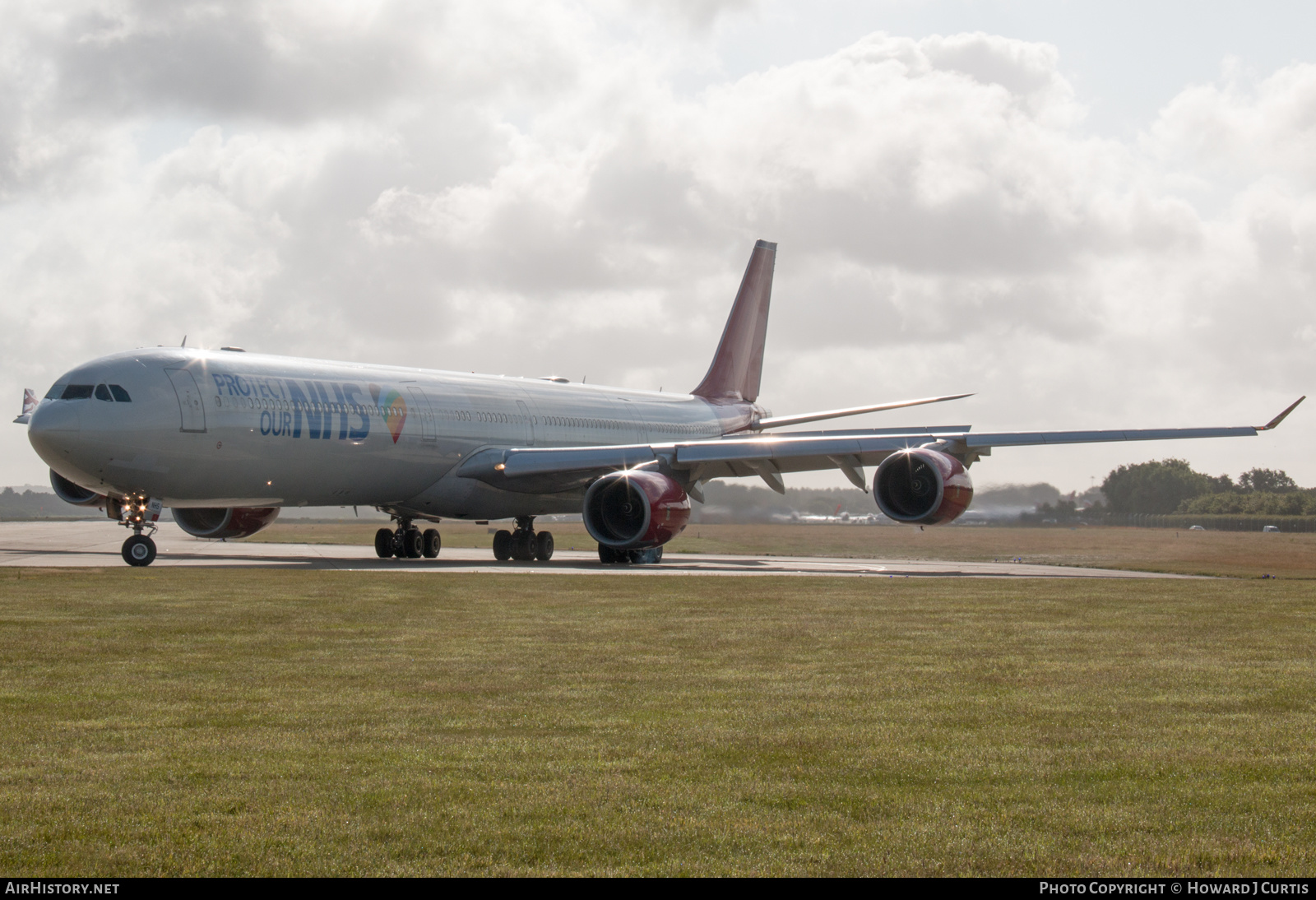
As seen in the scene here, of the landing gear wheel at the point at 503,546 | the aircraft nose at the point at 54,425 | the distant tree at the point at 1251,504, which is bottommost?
the landing gear wheel at the point at 503,546

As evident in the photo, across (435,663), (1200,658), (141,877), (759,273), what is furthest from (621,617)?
(759,273)

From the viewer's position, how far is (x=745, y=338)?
4481cm

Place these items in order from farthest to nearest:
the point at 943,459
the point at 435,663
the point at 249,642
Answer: the point at 943,459
the point at 249,642
the point at 435,663

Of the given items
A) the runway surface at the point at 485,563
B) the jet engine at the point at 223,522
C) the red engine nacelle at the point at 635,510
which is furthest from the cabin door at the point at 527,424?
the jet engine at the point at 223,522

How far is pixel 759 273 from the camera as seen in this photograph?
147 feet

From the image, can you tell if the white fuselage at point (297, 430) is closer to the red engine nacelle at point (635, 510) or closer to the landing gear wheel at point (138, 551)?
the landing gear wheel at point (138, 551)

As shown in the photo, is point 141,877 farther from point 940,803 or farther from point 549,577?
point 549,577

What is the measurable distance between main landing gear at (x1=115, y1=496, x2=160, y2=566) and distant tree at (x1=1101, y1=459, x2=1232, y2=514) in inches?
1823

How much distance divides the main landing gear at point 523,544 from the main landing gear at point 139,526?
9.41 m

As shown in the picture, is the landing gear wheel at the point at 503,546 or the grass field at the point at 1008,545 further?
the landing gear wheel at the point at 503,546

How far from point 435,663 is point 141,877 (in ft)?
18.7

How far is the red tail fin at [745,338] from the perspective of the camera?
44.3 m

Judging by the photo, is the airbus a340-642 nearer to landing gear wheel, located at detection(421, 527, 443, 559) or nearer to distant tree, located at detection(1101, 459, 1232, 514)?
landing gear wheel, located at detection(421, 527, 443, 559)

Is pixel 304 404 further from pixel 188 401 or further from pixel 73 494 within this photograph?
pixel 73 494
